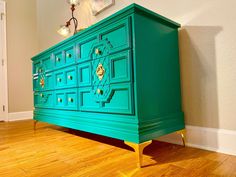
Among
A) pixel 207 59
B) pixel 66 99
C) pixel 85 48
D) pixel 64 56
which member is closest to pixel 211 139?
pixel 207 59

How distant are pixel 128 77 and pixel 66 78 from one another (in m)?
0.79

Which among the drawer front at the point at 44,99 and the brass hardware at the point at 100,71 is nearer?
the brass hardware at the point at 100,71

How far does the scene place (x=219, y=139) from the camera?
Result: 1.13 m

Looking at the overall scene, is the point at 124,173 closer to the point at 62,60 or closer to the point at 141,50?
the point at 141,50

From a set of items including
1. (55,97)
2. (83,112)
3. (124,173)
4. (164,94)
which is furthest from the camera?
(55,97)

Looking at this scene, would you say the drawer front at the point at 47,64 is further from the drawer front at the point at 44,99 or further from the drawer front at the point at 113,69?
the drawer front at the point at 113,69

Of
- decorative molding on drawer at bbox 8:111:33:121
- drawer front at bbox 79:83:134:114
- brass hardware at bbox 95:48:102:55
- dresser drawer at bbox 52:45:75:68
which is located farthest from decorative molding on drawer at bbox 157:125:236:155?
decorative molding on drawer at bbox 8:111:33:121

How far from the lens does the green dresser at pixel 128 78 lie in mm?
1021

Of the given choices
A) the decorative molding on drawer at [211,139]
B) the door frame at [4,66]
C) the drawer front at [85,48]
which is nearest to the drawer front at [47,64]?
the drawer front at [85,48]

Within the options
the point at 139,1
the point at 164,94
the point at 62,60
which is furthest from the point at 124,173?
the point at 139,1

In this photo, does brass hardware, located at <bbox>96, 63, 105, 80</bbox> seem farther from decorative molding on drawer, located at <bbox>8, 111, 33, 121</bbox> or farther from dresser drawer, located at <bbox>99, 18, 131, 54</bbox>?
decorative molding on drawer, located at <bbox>8, 111, 33, 121</bbox>

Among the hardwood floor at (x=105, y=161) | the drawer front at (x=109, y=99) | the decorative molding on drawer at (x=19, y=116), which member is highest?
the drawer front at (x=109, y=99)

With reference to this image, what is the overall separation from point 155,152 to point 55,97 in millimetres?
1115

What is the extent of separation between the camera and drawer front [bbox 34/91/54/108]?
1894 mm
